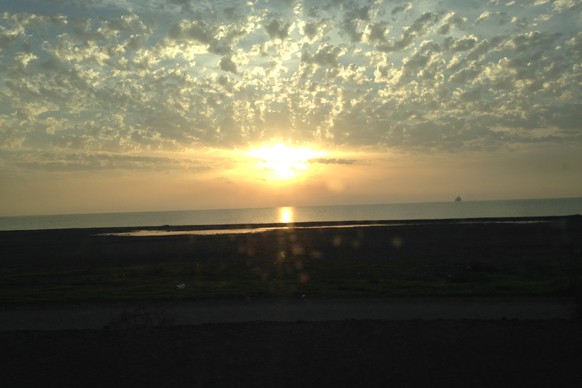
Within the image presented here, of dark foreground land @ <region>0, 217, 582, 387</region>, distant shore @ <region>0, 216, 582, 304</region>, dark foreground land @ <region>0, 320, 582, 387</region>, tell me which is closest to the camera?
dark foreground land @ <region>0, 320, 582, 387</region>

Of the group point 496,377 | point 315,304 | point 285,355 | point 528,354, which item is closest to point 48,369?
point 285,355

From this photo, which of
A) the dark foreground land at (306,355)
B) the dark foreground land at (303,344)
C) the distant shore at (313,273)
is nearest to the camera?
the dark foreground land at (306,355)

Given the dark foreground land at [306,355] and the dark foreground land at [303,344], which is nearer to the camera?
the dark foreground land at [306,355]

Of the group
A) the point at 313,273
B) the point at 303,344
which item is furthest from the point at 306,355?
the point at 313,273

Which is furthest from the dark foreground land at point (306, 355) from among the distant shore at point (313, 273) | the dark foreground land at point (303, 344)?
the distant shore at point (313, 273)

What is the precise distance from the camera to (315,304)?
16156 millimetres

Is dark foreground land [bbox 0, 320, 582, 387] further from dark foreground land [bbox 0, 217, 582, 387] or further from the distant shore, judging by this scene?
the distant shore

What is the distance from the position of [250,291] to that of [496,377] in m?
11.2

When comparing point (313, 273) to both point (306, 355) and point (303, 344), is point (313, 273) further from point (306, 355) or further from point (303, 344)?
point (306, 355)

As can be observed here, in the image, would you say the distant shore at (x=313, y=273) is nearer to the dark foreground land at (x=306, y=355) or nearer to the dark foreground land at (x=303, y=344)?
the dark foreground land at (x=303, y=344)

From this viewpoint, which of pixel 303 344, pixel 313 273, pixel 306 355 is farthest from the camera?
pixel 313 273

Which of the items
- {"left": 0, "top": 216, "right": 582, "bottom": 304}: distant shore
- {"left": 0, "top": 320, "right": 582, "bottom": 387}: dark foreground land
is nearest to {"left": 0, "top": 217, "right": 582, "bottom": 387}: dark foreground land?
{"left": 0, "top": 320, "right": 582, "bottom": 387}: dark foreground land

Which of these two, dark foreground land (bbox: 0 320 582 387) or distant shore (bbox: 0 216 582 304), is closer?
dark foreground land (bbox: 0 320 582 387)

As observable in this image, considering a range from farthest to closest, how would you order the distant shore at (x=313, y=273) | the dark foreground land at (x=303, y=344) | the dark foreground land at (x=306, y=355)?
the distant shore at (x=313, y=273) < the dark foreground land at (x=303, y=344) < the dark foreground land at (x=306, y=355)
